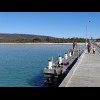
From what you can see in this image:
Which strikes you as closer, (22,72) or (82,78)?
(82,78)

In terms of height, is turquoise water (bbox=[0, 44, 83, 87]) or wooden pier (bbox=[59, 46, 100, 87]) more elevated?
wooden pier (bbox=[59, 46, 100, 87])

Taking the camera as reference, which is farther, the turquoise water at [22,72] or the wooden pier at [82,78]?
the turquoise water at [22,72]

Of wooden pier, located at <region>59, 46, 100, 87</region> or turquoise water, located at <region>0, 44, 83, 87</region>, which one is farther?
turquoise water, located at <region>0, 44, 83, 87</region>

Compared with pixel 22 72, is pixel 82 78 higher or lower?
higher

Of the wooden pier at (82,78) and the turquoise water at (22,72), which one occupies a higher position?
the wooden pier at (82,78)
